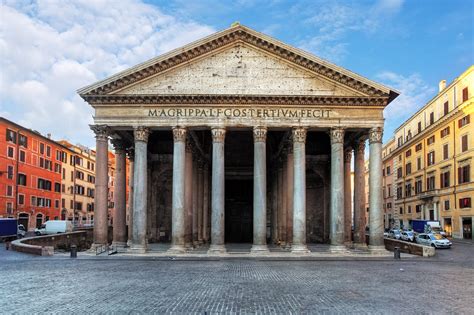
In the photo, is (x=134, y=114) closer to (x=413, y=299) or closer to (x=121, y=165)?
(x=121, y=165)

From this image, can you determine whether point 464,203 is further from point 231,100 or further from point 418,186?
point 231,100

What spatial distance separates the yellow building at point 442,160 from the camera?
1750 inches

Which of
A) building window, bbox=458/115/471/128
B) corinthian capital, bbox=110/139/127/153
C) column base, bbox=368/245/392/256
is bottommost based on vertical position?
column base, bbox=368/245/392/256

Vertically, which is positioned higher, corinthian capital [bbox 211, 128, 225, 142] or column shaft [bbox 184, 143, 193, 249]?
corinthian capital [bbox 211, 128, 225, 142]

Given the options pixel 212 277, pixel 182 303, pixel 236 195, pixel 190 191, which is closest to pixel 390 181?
Result: pixel 236 195

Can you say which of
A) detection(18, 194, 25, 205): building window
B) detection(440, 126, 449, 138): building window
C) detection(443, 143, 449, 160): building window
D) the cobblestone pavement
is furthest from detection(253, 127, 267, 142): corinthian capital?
detection(18, 194, 25, 205): building window

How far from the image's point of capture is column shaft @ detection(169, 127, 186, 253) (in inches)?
1074

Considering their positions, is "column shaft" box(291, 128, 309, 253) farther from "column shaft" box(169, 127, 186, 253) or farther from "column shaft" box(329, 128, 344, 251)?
"column shaft" box(169, 127, 186, 253)

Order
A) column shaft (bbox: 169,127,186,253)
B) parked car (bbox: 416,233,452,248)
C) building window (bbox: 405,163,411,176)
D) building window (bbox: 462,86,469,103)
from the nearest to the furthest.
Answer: column shaft (bbox: 169,127,186,253) < parked car (bbox: 416,233,452,248) < building window (bbox: 462,86,469,103) < building window (bbox: 405,163,411,176)

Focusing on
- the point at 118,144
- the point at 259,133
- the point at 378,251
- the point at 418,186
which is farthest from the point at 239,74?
the point at 418,186

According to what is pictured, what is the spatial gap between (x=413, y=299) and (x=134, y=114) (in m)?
19.0

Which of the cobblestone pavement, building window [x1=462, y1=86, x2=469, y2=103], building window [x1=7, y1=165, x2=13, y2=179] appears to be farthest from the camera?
building window [x1=7, y1=165, x2=13, y2=179]

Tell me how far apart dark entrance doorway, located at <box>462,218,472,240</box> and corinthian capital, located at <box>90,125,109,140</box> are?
33913 mm

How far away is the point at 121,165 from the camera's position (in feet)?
105
